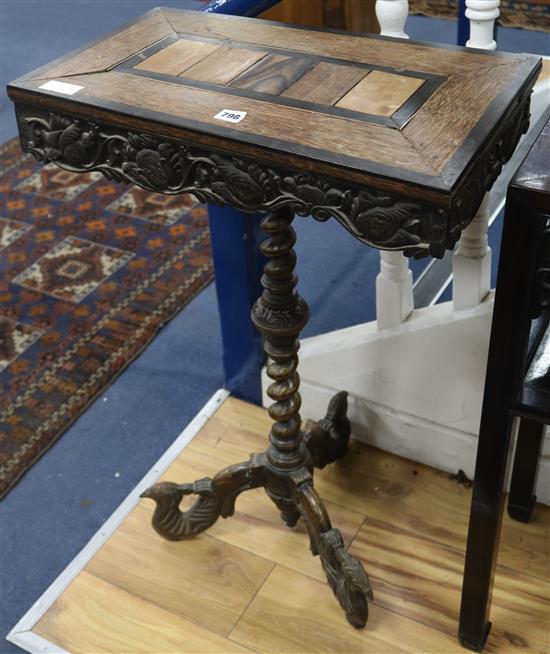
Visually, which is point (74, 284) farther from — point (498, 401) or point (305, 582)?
point (498, 401)

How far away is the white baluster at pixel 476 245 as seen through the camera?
62.7 inches

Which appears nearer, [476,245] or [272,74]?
[272,74]

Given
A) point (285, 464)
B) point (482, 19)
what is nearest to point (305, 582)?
point (285, 464)

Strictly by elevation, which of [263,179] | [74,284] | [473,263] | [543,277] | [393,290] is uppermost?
[263,179]

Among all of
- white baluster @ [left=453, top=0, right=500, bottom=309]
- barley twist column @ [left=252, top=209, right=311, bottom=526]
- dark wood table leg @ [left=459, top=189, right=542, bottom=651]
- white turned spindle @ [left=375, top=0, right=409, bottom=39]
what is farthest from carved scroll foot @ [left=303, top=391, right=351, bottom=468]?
A: white turned spindle @ [left=375, top=0, right=409, bottom=39]

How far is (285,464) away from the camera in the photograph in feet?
5.57

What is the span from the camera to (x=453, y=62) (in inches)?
50.0

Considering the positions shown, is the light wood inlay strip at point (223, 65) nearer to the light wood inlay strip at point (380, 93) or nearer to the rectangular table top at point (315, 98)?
the rectangular table top at point (315, 98)

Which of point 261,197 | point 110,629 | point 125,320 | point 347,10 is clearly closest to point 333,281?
point 125,320

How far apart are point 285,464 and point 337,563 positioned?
206mm

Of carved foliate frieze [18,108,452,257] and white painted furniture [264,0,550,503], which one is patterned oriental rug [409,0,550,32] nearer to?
white painted furniture [264,0,550,503]

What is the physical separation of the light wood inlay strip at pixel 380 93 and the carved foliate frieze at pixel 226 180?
144 millimetres

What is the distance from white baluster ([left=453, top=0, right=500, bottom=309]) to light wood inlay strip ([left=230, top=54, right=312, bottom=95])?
44cm

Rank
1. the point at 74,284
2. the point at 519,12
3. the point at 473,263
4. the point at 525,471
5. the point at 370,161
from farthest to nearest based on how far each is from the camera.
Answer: the point at 519,12, the point at 74,284, the point at 525,471, the point at 473,263, the point at 370,161
